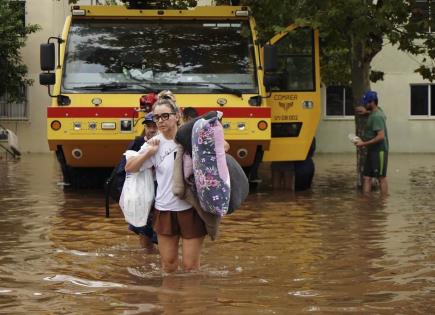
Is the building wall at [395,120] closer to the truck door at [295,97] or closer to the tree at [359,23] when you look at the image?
the tree at [359,23]

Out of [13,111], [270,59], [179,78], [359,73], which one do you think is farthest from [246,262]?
[13,111]

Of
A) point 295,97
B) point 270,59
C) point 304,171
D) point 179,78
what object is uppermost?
point 270,59

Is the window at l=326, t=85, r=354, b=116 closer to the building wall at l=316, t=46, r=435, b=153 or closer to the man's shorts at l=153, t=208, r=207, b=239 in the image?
the building wall at l=316, t=46, r=435, b=153

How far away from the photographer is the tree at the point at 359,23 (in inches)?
586

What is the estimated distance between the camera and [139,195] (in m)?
7.48

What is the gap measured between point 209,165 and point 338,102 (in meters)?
29.9

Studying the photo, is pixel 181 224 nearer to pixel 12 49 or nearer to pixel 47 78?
pixel 47 78

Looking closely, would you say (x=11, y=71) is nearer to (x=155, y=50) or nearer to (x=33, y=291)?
(x=155, y=50)

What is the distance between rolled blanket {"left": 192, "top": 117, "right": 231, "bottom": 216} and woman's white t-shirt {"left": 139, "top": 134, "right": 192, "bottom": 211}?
246mm

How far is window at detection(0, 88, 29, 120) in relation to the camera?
35.8 meters

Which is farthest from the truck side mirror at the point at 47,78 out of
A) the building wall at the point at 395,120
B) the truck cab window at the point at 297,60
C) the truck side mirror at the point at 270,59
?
the building wall at the point at 395,120

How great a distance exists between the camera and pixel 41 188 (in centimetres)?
1792

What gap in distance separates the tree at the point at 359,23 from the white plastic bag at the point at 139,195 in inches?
296

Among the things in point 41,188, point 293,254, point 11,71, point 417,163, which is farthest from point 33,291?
point 11,71
